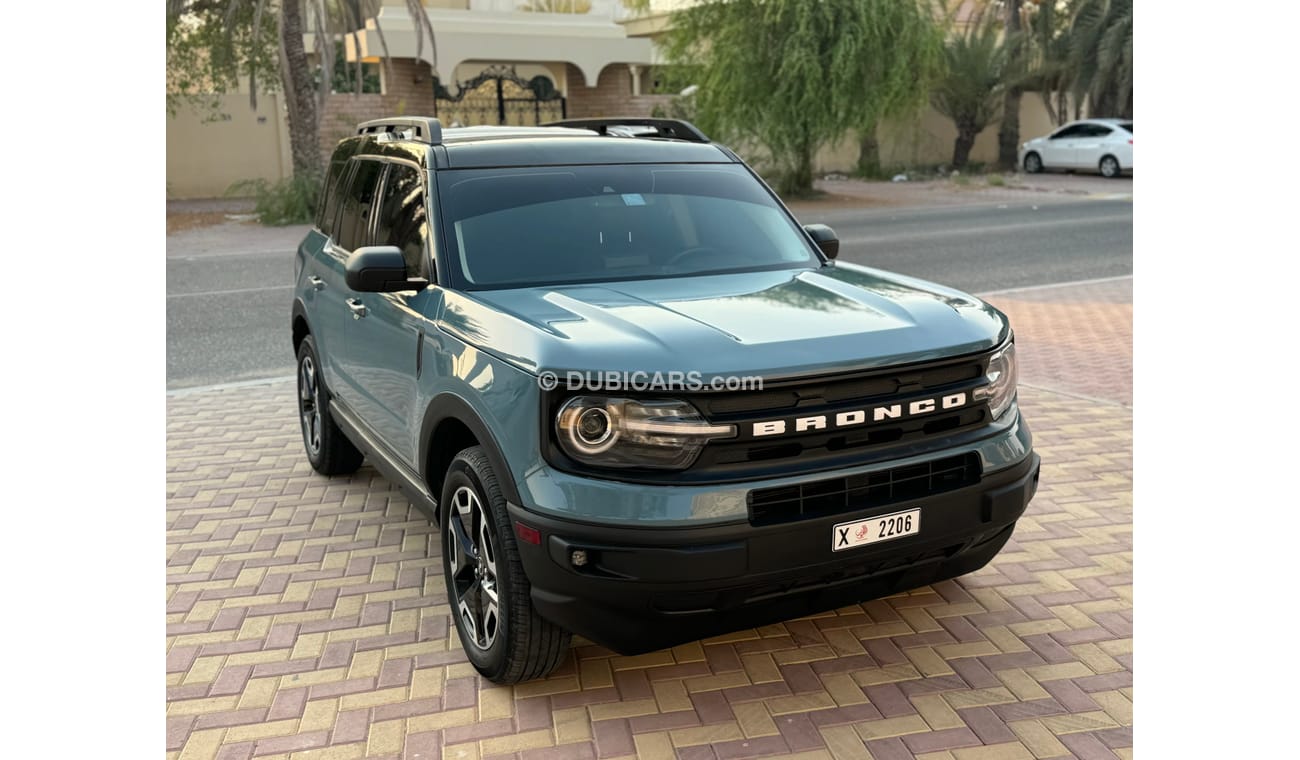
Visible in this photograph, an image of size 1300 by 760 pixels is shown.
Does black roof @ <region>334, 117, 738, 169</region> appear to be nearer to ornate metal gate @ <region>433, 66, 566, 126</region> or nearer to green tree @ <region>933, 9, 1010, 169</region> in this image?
ornate metal gate @ <region>433, 66, 566, 126</region>

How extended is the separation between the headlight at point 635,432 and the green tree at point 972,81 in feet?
106

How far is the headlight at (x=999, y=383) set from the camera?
152 inches

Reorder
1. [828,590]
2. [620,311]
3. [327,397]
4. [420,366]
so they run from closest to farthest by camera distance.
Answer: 1. [828,590]
2. [620,311]
3. [420,366]
4. [327,397]

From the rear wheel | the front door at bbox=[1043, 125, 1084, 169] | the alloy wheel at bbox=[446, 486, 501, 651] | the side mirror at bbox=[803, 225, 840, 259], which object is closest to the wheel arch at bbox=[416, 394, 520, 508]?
the alloy wheel at bbox=[446, 486, 501, 651]

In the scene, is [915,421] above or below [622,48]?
below

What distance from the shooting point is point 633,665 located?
165 inches

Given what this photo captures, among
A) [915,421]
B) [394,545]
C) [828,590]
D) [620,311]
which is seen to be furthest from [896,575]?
[394,545]

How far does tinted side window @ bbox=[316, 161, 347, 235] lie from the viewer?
20.5 feet

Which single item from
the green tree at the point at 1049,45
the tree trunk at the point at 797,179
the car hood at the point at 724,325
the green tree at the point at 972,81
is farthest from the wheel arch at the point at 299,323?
the green tree at the point at 1049,45

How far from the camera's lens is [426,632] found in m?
4.48

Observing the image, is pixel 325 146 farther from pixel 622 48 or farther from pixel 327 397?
pixel 327 397

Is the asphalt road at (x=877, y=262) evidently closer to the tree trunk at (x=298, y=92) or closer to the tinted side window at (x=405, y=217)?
the tree trunk at (x=298, y=92)

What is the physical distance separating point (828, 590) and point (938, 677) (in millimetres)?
735

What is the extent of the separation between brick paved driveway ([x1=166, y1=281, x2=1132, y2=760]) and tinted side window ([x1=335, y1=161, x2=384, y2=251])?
4.67 ft
